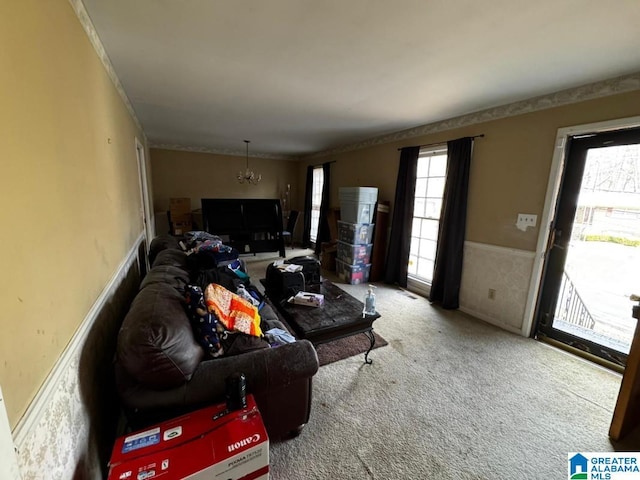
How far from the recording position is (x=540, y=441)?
1.49 meters

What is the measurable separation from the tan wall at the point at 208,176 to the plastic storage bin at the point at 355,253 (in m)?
3.33

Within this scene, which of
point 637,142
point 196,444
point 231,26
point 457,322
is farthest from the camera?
point 457,322

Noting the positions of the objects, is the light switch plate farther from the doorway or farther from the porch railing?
the porch railing

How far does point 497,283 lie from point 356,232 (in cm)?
183

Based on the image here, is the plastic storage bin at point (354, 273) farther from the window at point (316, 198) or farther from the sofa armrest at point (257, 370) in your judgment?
the sofa armrest at point (257, 370)

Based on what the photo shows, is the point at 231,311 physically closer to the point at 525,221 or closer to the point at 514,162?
the point at 525,221

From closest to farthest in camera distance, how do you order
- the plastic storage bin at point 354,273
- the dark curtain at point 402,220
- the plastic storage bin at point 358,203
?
1. the dark curtain at point 402,220
2. the plastic storage bin at point 358,203
3. the plastic storage bin at point 354,273

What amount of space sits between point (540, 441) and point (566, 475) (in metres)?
0.18

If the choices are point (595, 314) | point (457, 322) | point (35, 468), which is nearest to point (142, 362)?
point (35, 468)

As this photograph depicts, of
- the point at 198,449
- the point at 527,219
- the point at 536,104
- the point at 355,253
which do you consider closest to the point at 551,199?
the point at 527,219

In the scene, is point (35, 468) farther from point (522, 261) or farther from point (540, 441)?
point (522, 261)

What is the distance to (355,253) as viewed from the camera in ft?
12.9

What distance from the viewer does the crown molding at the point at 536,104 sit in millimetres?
1960

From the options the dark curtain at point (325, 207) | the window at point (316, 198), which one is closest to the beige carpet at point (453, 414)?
the dark curtain at point (325, 207)
